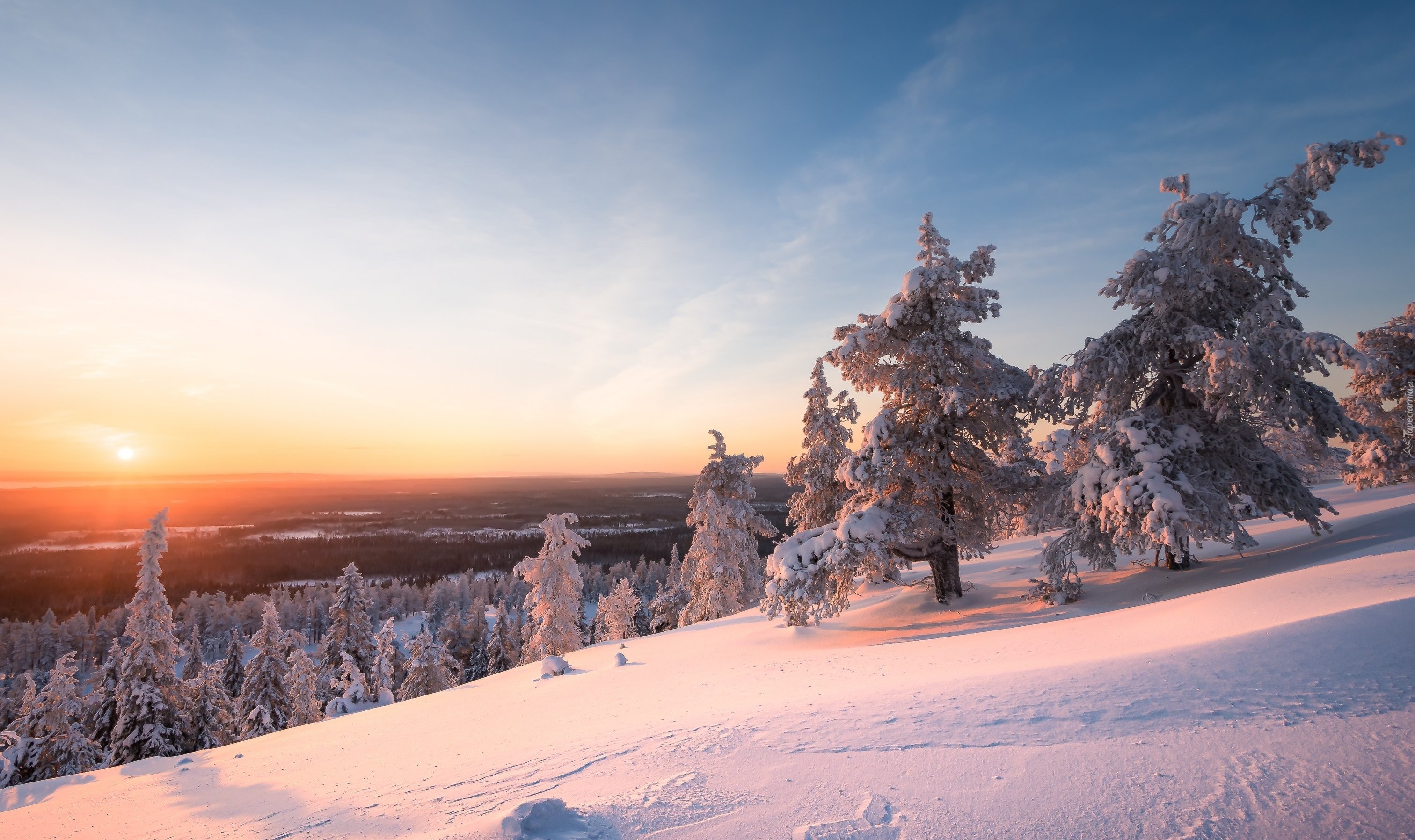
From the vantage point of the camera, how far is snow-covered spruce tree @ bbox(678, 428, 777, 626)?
27828 millimetres

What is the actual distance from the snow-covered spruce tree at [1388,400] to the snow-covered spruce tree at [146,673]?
43.9 meters

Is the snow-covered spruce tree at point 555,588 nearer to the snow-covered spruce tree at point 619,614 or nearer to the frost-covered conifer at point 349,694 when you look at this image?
the snow-covered spruce tree at point 619,614

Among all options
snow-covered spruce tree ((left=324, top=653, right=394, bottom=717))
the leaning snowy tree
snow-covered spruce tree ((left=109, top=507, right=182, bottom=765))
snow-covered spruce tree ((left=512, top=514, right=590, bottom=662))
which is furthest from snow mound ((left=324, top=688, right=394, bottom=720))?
the leaning snowy tree

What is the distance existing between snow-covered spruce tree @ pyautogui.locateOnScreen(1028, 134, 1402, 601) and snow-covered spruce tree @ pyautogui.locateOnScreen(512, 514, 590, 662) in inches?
886

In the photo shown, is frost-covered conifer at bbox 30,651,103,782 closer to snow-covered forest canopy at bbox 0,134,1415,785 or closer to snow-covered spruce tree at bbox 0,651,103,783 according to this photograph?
snow-covered spruce tree at bbox 0,651,103,783

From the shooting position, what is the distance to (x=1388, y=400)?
768 inches

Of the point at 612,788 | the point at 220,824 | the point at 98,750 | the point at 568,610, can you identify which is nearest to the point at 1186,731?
the point at 612,788

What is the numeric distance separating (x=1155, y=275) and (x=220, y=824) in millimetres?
15399

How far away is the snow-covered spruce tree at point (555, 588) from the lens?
29.0 m

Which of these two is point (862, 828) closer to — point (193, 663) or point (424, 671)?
point (424, 671)

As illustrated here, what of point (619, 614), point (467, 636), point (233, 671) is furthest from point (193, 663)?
point (619, 614)

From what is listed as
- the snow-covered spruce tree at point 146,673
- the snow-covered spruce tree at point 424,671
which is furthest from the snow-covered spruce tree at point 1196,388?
the snow-covered spruce tree at point 424,671

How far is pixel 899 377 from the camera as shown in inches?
509

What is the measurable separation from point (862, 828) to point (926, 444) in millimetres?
11064
